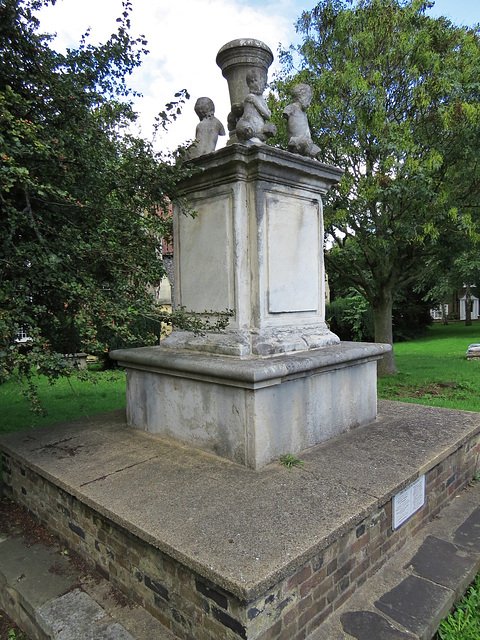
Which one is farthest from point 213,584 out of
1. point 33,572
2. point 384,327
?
point 384,327

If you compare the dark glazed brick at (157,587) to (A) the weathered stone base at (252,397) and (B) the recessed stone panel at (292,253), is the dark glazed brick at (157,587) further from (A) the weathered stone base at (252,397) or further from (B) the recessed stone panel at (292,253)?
(B) the recessed stone panel at (292,253)

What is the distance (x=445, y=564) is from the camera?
2295mm

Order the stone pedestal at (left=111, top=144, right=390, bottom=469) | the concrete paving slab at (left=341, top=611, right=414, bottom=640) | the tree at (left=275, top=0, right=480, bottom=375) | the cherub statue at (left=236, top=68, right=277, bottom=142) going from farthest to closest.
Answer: the tree at (left=275, top=0, right=480, bottom=375) < the cherub statue at (left=236, top=68, right=277, bottom=142) < the stone pedestal at (left=111, top=144, right=390, bottom=469) < the concrete paving slab at (left=341, top=611, right=414, bottom=640)

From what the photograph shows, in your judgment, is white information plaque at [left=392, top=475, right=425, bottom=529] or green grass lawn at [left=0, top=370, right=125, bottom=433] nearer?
white information plaque at [left=392, top=475, right=425, bottom=529]

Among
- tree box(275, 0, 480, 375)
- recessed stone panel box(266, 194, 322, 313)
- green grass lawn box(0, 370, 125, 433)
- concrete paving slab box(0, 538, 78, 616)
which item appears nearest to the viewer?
concrete paving slab box(0, 538, 78, 616)

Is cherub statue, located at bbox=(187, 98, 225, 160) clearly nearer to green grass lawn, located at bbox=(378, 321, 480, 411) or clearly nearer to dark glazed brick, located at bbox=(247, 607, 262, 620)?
dark glazed brick, located at bbox=(247, 607, 262, 620)

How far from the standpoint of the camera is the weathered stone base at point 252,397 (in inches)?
101

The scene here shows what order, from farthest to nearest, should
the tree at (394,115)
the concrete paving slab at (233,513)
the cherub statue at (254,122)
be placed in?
the tree at (394,115) < the cherub statue at (254,122) < the concrete paving slab at (233,513)

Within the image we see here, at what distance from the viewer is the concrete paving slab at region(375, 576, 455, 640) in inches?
72.7

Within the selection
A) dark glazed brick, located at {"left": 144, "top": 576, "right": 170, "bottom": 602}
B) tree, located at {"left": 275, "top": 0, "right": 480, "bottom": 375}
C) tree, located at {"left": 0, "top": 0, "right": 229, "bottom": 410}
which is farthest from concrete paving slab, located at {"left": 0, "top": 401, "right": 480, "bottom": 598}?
tree, located at {"left": 275, "top": 0, "right": 480, "bottom": 375}

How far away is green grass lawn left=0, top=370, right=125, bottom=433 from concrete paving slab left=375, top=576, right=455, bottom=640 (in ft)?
11.2

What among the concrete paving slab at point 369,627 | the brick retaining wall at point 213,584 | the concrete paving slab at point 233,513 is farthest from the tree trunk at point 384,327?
the concrete paving slab at point 369,627

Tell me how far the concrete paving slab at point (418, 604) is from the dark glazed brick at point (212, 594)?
827 millimetres

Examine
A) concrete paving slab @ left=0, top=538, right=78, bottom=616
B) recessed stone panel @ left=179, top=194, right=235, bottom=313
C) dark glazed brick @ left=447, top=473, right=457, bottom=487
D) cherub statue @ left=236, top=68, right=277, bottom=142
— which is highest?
cherub statue @ left=236, top=68, right=277, bottom=142
